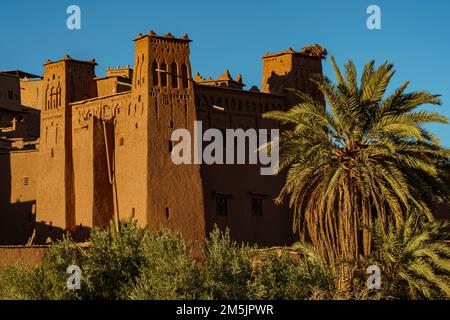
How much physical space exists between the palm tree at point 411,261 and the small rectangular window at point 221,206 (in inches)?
578

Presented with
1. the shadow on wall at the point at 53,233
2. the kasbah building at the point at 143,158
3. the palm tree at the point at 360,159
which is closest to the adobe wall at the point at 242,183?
the kasbah building at the point at 143,158

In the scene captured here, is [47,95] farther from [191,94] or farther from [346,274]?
[346,274]

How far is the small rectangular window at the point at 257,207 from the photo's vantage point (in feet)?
152

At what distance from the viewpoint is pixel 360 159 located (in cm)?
3127

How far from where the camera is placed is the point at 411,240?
30.8 metres

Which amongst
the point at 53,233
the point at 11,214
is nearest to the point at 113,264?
the point at 53,233

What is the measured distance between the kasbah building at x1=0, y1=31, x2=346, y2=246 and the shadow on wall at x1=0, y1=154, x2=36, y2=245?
40mm

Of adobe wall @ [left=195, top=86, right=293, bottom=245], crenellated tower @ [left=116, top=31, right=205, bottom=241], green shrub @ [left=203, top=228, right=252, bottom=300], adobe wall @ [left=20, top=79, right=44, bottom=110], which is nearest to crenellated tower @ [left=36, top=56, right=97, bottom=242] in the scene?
crenellated tower @ [left=116, top=31, right=205, bottom=241]

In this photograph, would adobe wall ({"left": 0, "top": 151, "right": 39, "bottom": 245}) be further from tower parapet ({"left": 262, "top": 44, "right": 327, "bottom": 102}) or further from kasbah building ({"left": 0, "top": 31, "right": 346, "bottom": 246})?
tower parapet ({"left": 262, "top": 44, "right": 327, "bottom": 102})

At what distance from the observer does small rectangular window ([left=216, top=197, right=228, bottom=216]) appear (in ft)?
149

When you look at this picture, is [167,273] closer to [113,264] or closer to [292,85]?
[113,264]

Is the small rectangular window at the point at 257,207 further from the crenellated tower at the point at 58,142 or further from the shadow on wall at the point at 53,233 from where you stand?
the crenellated tower at the point at 58,142
